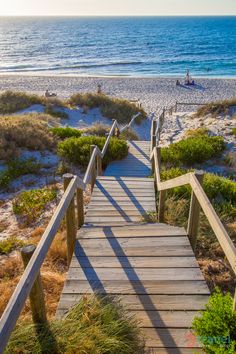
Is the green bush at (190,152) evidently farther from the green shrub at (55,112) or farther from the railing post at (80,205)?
the green shrub at (55,112)

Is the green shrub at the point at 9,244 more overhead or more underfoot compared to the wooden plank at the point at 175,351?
more underfoot

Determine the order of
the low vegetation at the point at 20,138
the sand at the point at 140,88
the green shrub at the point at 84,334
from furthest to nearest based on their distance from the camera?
the sand at the point at 140,88 → the low vegetation at the point at 20,138 → the green shrub at the point at 84,334

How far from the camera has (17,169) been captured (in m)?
9.44

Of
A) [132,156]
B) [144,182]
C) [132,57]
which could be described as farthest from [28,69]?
[144,182]

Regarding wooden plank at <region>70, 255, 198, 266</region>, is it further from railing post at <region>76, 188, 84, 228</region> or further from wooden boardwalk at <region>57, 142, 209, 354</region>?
railing post at <region>76, 188, 84, 228</region>

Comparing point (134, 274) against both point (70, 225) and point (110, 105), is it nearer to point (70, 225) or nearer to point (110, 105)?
point (70, 225)

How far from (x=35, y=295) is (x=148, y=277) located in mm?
1517

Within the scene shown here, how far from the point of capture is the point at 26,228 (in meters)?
6.61

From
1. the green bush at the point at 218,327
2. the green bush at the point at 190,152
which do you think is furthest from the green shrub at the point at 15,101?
the green bush at the point at 218,327

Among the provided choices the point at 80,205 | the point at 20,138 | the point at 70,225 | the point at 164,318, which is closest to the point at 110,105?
the point at 20,138

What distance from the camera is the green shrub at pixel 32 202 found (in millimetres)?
7089

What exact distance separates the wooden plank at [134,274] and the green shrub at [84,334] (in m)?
0.70

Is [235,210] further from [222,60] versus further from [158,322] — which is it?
[222,60]

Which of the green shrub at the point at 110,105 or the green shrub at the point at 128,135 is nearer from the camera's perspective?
the green shrub at the point at 128,135
